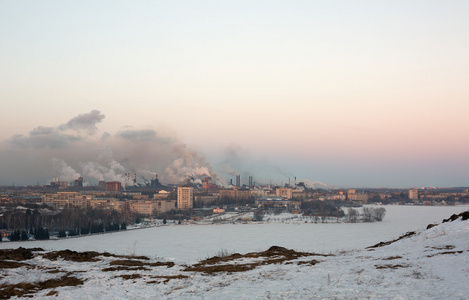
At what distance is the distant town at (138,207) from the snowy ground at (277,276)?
49.1m

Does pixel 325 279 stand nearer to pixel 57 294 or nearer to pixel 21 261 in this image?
pixel 57 294

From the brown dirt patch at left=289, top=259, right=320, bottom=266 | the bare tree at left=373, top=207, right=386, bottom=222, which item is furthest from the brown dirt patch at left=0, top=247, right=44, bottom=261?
the bare tree at left=373, top=207, right=386, bottom=222

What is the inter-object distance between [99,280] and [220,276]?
307cm

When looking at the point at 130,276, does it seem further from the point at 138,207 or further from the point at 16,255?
the point at 138,207

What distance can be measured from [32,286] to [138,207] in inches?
4216

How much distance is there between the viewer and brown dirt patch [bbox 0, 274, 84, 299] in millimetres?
8562

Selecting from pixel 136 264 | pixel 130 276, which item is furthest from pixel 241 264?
pixel 136 264

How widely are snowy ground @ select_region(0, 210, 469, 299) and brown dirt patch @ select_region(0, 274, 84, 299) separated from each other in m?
0.04

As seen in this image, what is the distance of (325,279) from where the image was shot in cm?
845

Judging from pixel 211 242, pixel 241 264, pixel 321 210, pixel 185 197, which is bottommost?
pixel 321 210

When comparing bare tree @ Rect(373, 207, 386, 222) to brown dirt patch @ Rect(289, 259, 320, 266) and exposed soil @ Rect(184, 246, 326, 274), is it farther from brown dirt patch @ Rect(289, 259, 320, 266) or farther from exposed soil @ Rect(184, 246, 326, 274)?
brown dirt patch @ Rect(289, 259, 320, 266)


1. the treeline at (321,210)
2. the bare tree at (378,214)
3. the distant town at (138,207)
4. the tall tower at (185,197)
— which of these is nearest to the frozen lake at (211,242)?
the distant town at (138,207)

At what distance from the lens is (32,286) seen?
30.2 ft

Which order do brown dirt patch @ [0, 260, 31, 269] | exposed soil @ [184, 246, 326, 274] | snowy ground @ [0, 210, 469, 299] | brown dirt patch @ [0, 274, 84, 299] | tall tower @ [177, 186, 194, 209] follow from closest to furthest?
snowy ground @ [0, 210, 469, 299], brown dirt patch @ [0, 274, 84, 299], exposed soil @ [184, 246, 326, 274], brown dirt patch @ [0, 260, 31, 269], tall tower @ [177, 186, 194, 209]
